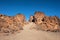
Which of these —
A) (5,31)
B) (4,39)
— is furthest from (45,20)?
(4,39)

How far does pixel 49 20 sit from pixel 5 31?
60.2 ft

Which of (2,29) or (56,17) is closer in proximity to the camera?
(2,29)

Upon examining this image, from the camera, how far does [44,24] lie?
32.8 metres

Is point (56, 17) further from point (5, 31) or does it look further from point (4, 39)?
point (4, 39)

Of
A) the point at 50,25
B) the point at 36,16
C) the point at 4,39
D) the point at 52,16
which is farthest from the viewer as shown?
the point at 36,16

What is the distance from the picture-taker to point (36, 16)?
161ft

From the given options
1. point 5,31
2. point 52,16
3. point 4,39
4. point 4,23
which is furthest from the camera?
point 52,16

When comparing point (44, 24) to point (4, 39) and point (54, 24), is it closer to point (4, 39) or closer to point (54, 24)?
point (54, 24)

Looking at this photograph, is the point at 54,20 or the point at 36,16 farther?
the point at 36,16

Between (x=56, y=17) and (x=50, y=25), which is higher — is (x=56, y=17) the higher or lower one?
the higher one

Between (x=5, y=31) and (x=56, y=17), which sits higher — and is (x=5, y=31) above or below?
below

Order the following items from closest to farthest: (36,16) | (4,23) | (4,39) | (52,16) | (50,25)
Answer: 1. (4,39)
2. (4,23)
3. (50,25)
4. (52,16)
5. (36,16)

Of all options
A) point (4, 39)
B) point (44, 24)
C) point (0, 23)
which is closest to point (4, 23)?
point (0, 23)

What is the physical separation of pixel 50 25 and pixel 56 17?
3.54 metres
